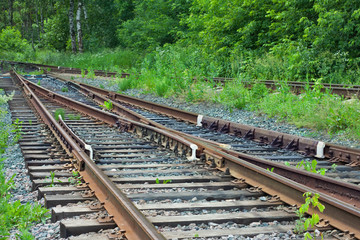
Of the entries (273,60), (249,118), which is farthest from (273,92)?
(273,60)

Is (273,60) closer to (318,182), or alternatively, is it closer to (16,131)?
(16,131)

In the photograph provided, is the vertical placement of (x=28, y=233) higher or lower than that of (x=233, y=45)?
lower

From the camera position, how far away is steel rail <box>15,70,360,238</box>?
3.39 meters

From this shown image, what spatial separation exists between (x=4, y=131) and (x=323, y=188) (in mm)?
5631

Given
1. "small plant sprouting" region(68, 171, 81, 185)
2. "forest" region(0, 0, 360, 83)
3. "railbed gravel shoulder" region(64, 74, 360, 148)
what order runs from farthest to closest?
"forest" region(0, 0, 360, 83)
"railbed gravel shoulder" region(64, 74, 360, 148)
"small plant sprouting" region(68, 171, 81, 185)

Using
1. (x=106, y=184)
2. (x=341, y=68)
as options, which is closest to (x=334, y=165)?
(x=106, y=184)

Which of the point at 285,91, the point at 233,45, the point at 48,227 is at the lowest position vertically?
the point at 48,227

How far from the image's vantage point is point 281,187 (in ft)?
14.1

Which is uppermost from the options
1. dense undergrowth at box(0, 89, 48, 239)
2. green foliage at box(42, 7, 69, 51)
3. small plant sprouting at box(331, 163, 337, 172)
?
green foliage at box(42, 7, 69, 51)

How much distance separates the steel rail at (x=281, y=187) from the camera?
3.39 meters

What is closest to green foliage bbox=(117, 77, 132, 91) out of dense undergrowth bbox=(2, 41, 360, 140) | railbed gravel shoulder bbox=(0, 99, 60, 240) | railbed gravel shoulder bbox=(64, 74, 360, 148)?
dense undergrowth bbox=(2, 41, 360, 140)

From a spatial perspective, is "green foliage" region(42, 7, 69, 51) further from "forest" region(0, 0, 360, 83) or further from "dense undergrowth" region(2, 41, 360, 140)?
"dense undergrowth" region(2, 41, 360, 140)

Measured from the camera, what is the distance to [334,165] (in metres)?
5.63

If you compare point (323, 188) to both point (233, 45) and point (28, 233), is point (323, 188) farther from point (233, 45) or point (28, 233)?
point (233, 45)
